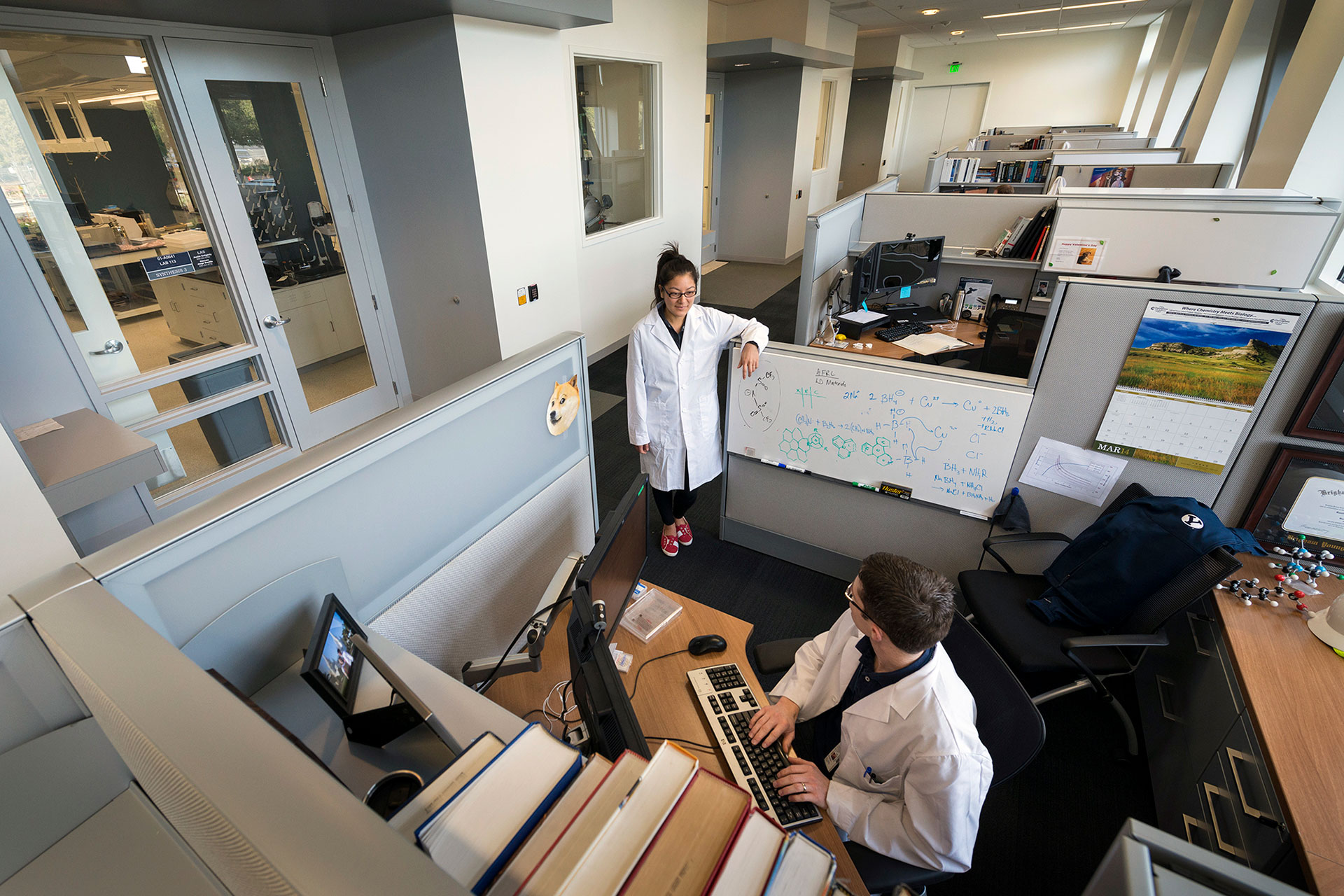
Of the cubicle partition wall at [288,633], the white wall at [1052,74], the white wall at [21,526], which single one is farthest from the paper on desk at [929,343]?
the white wall at [1052,74]

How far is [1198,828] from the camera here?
1.50 meters

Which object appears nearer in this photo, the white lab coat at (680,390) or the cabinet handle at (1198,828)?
the cabinet handle at (1198,828)

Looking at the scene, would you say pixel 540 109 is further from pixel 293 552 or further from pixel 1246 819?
pixel 1246 819

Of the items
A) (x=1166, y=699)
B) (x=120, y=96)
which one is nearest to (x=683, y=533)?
(x=1166, y=699)

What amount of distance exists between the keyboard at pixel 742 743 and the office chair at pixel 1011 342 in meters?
2.14

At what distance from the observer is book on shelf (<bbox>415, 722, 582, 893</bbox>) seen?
0.62 metres

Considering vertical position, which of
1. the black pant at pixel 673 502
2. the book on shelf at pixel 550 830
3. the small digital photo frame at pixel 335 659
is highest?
the book on shelf at pixel 550 830

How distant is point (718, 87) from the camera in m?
6.88

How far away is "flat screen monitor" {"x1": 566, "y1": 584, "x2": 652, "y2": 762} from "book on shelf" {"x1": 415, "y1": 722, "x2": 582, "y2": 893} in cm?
27

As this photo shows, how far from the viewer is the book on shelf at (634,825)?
585 millimetres

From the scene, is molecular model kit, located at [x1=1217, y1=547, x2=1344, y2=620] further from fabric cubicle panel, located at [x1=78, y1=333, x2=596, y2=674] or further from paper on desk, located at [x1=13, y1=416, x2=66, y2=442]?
paper on desk, located at [x1=13, y1=416, x2=66, y2=442]

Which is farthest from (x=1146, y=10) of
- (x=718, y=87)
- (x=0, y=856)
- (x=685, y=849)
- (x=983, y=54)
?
(x=0, y=856)

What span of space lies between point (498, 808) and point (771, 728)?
81 centimetres

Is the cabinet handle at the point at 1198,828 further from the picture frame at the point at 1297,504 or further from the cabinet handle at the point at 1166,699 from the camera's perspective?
the picture frame at the point at 1297,504
